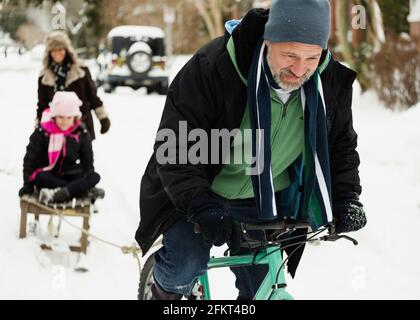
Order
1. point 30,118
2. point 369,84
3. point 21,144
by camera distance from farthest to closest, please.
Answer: point 369,84
point 30,118
point 21,144

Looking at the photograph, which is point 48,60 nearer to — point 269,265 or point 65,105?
point 65,105

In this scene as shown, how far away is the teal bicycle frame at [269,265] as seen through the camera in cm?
317

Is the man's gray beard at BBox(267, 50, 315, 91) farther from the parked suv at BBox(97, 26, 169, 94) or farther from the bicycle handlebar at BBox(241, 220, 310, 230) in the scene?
the parked suv at BBox(97, 26, 169, 94)

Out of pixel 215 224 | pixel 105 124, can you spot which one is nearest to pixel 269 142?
pixel 215 224

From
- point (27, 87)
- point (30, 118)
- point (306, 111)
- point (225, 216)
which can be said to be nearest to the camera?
point (225, 216)

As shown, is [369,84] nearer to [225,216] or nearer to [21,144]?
[21,144]

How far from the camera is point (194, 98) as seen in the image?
2.98 meters

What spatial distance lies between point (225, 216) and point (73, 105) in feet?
12.7

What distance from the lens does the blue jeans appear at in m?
3.24

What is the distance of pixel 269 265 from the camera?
326cm

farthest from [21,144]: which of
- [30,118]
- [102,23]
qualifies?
[102,23]

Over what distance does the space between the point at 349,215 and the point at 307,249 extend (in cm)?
372

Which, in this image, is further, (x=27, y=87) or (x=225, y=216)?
(x=27, y=87)

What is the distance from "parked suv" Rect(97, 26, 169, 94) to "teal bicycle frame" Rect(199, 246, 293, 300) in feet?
58.7
